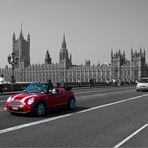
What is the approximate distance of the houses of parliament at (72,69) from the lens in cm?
13900

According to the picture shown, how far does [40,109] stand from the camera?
10273 millimetres

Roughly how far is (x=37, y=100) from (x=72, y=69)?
467ft

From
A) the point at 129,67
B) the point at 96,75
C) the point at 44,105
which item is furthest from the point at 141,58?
the point at 44,105

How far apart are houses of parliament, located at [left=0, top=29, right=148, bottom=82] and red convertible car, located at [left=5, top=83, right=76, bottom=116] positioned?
395ft

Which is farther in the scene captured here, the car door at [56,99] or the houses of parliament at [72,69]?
the houses of parliament at [72,69]

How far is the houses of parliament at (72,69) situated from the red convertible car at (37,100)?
120501mm

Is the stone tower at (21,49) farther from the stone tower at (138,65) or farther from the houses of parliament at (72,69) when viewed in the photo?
the stone tower at (138,65)

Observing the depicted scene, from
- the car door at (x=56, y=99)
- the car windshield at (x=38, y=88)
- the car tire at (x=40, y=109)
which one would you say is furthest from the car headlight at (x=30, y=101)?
the car windshield at (x=38, y=88)

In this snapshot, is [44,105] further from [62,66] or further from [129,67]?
[62,66]

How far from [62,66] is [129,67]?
41.0 meters

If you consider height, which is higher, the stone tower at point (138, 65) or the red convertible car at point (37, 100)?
the stone tower at point (138, 65)

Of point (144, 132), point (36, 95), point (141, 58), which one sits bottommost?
point (144, 132)

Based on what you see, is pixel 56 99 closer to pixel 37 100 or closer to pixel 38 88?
pixel 38 88

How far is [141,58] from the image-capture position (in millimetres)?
140125
